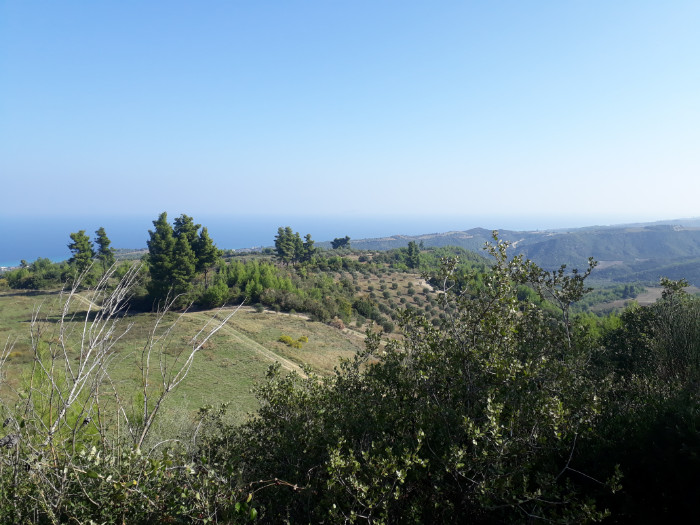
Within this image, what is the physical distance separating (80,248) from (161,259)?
58.2 feet

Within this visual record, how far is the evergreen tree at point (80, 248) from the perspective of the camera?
4669 centimetres

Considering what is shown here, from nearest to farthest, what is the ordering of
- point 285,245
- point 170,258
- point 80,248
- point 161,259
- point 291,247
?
point 161,259 < point 170,258 < point 80,248 < point 285,245 < point 291,247

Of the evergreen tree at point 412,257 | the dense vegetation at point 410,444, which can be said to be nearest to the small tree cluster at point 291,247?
the evergreen tree at point 412,257

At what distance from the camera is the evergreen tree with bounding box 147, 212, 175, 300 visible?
3947cm

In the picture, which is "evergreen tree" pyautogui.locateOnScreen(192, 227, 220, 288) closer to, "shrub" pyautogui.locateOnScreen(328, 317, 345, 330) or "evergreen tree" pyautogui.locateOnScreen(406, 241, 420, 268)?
"shrub" pyautogui.locateOnScreen(328, 317, 345, 330)

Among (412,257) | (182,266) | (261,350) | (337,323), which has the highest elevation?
(182,266)

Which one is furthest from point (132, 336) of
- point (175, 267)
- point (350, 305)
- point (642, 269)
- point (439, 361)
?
point (642, 269)

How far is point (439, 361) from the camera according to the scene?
5.89m

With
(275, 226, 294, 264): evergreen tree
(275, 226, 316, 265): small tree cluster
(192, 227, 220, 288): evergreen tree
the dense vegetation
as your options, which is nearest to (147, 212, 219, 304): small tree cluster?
(192, 227, 220, 288): evergreen tree

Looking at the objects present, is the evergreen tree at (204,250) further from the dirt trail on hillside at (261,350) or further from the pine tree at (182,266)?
the dirt trail on hillside at (261,350)

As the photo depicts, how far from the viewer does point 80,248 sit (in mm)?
48406

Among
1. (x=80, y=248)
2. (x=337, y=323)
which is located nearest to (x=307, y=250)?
(x=337, y=323)

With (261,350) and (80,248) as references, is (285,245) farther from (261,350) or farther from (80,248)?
(261,350)

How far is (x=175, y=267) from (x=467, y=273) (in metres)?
39.5
